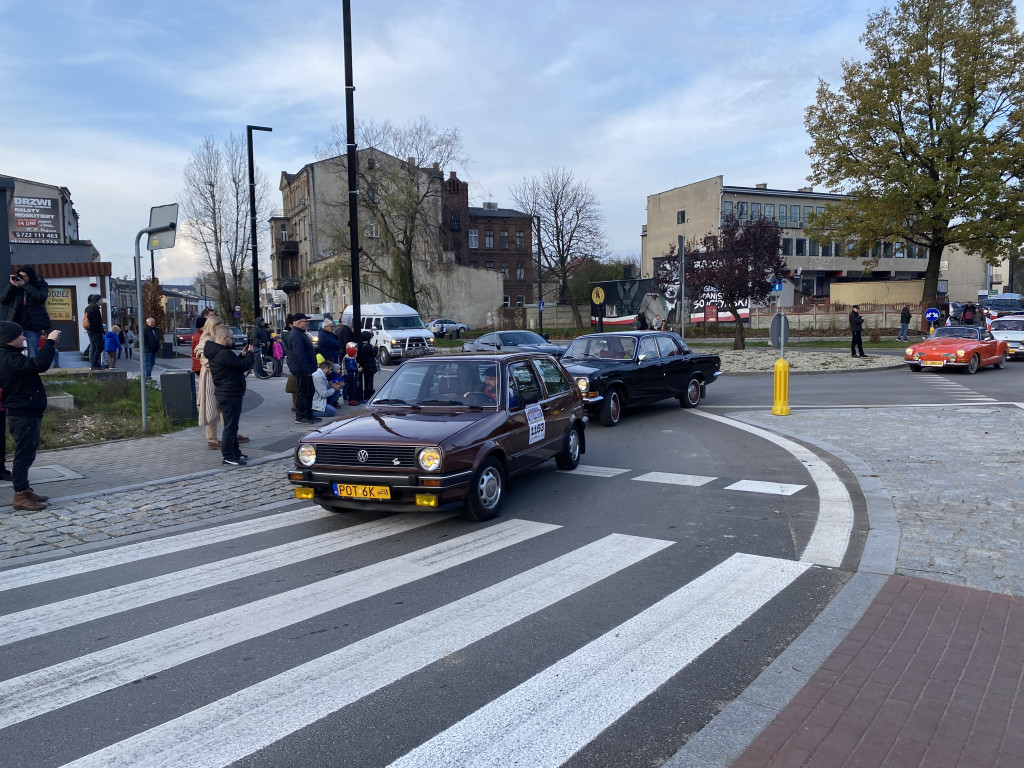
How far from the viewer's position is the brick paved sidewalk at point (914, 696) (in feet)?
10.4

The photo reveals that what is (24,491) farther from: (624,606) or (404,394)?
(624,606)

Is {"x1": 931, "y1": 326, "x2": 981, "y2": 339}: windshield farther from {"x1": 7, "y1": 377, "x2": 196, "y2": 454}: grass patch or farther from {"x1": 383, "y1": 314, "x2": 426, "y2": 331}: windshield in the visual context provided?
{"x1": 7, "y1": 377, "x2": 196, "y2": 454}: grass patch

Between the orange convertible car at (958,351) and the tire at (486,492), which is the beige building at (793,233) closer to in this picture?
the orange convertible car at (958,351)

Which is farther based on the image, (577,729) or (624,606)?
(624,606)

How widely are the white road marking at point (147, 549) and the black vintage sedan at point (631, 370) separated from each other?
6.25 metres

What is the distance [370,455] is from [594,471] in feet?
11.8

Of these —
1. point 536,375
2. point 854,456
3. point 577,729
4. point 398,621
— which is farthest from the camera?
point 854,456

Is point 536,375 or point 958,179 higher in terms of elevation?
point 958,179

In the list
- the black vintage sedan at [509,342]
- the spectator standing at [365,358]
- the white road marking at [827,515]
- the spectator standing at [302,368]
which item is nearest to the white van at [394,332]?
the black vintage sedan at [509,342]

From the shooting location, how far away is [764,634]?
4395mm

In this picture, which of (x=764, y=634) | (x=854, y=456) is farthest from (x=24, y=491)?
(x=854, y=456)

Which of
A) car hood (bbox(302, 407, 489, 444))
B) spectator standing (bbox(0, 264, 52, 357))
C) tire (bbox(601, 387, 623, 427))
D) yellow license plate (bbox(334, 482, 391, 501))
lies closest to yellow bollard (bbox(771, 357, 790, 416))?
tire (bbox(601, 387, 623, 427))

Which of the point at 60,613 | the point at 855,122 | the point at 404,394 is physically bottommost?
the point at 60,613

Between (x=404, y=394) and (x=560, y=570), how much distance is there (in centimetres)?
313
